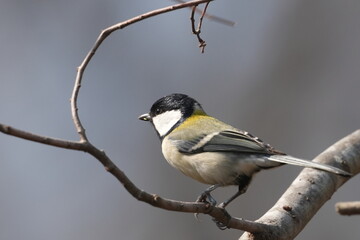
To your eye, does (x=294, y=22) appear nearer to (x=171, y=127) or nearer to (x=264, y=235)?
(x=171, y=127)

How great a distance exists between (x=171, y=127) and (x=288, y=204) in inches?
32.4

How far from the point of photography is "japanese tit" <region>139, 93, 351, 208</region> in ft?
8.87

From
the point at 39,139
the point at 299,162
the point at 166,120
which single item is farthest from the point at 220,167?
the point at 39,139

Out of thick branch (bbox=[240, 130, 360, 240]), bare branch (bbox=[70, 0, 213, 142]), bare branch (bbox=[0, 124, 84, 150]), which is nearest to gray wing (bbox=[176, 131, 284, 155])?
thick branch (bbox=[240, 130, 360, 240])

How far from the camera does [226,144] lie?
2842 mm

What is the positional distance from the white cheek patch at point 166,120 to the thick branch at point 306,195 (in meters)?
0.75

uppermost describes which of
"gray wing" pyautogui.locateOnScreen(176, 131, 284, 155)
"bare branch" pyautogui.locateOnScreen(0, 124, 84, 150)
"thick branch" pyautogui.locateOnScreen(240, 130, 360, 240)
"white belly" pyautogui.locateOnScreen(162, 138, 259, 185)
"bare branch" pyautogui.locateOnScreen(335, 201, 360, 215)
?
"bare branch" pyautogui.locateOnScreen(0, 124, 84, 150)

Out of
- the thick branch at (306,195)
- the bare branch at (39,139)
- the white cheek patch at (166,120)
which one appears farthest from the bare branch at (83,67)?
the white cheek patch at (166,120)

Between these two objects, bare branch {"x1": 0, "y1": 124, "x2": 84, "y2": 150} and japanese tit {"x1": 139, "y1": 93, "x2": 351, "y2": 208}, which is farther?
japanese tit {"x1": 139, "y1": 93, "x2": 351, "y2": 208}

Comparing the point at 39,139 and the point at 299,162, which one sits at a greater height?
the point at 39,139

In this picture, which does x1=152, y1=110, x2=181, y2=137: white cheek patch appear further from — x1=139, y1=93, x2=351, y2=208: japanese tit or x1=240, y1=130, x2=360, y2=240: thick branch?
x1=240, y1=130, x2=360, y2=240: thick branch

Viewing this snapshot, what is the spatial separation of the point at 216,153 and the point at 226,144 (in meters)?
0.09

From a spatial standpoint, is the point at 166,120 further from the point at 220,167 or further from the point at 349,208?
the point at 349,208

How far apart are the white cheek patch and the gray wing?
0.35 meters
